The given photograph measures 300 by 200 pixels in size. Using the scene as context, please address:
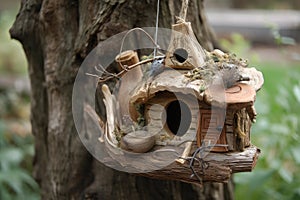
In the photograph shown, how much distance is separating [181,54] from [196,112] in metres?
0.18

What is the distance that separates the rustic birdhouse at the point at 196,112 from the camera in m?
1.63

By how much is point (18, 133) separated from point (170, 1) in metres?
2.40

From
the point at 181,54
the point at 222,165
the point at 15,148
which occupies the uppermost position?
the point at 181,54

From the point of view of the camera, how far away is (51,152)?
2.38 metres

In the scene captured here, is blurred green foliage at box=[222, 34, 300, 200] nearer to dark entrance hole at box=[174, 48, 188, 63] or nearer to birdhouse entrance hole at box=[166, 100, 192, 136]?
birdhouse entrance hole at box=[166, 100, 192, 136]

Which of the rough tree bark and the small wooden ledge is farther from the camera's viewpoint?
the rough tree bark

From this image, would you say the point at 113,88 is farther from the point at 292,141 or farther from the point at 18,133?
the point at 18,133

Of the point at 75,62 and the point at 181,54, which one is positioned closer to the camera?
the point at 181,54

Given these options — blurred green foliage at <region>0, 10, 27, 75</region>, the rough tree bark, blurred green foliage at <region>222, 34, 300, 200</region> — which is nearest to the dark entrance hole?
the rough tree bark

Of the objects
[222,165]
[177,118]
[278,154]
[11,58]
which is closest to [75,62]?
[177,118]

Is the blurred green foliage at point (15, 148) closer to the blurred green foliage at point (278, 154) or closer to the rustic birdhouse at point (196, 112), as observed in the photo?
the blurred green foliage at point (278, 154)

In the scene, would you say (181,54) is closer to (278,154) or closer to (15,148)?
(278,154)

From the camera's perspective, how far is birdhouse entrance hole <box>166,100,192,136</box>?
68.8 inches

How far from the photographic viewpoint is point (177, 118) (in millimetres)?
1880
